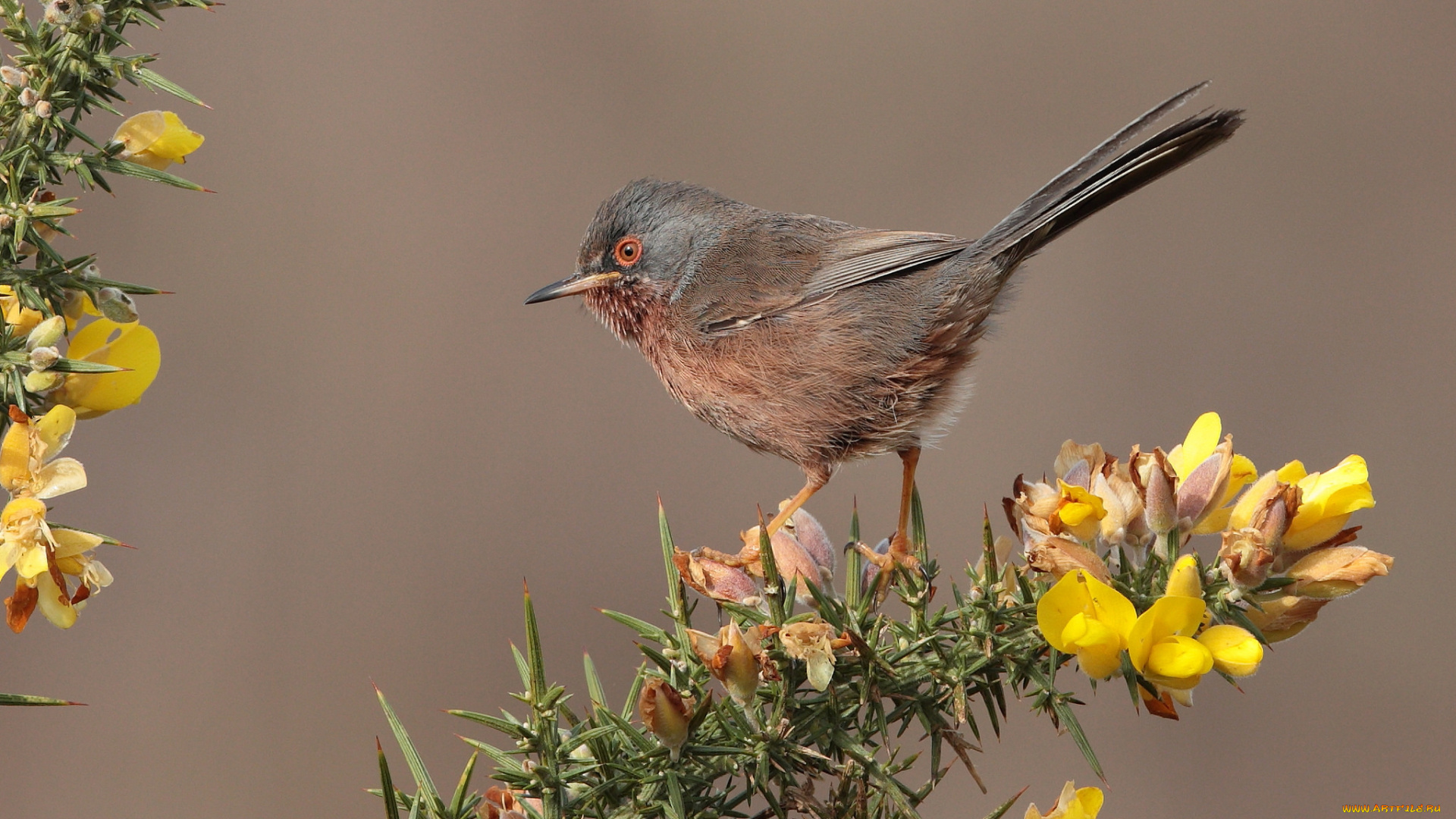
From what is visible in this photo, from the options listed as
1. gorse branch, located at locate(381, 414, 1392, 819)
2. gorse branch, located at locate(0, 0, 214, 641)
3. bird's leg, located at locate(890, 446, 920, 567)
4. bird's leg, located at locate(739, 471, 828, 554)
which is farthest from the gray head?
gorse branch, located at locate(0, 0, 214, 641)

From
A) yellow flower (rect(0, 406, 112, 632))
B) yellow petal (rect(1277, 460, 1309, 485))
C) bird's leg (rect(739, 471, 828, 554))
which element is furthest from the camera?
bird's leg (rect(739, 471, 828, 554))

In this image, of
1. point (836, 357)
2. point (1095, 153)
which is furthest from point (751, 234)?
point (1095, 153)

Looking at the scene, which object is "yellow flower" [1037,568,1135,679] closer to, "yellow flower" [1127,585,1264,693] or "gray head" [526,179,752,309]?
"yellow flower" [1127,585,1264,693]

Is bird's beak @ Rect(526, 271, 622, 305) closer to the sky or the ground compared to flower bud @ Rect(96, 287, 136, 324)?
closer to the sky

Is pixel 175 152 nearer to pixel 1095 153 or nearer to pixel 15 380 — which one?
pixel 15 380

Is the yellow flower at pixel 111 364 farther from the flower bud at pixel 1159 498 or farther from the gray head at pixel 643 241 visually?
the gray head at pixel 643 241

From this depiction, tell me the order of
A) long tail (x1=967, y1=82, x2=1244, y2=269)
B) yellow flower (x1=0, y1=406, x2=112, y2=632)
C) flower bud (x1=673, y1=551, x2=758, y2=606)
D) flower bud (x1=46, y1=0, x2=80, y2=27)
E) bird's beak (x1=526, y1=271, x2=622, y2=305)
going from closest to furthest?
yellow flower (x1=0, y1=406, x2=112, y2=632)
flower bud (x1=46, y1=0, x2=80, y2=27)
flower bud (x1=673, y1=551, x2=758, y2=606)
long tail (x1=967, y1=82, x2=1244, y2=269)
bird's beak (x1=526, y1=271, x2=622, y2=305)

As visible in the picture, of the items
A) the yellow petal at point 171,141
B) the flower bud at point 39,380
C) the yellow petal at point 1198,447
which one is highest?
the yellow petal at point 171,141

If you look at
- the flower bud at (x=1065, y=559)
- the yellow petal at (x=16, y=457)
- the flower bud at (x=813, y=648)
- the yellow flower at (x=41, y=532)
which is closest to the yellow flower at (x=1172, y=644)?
the flower bud at (x=1065, y=559)
